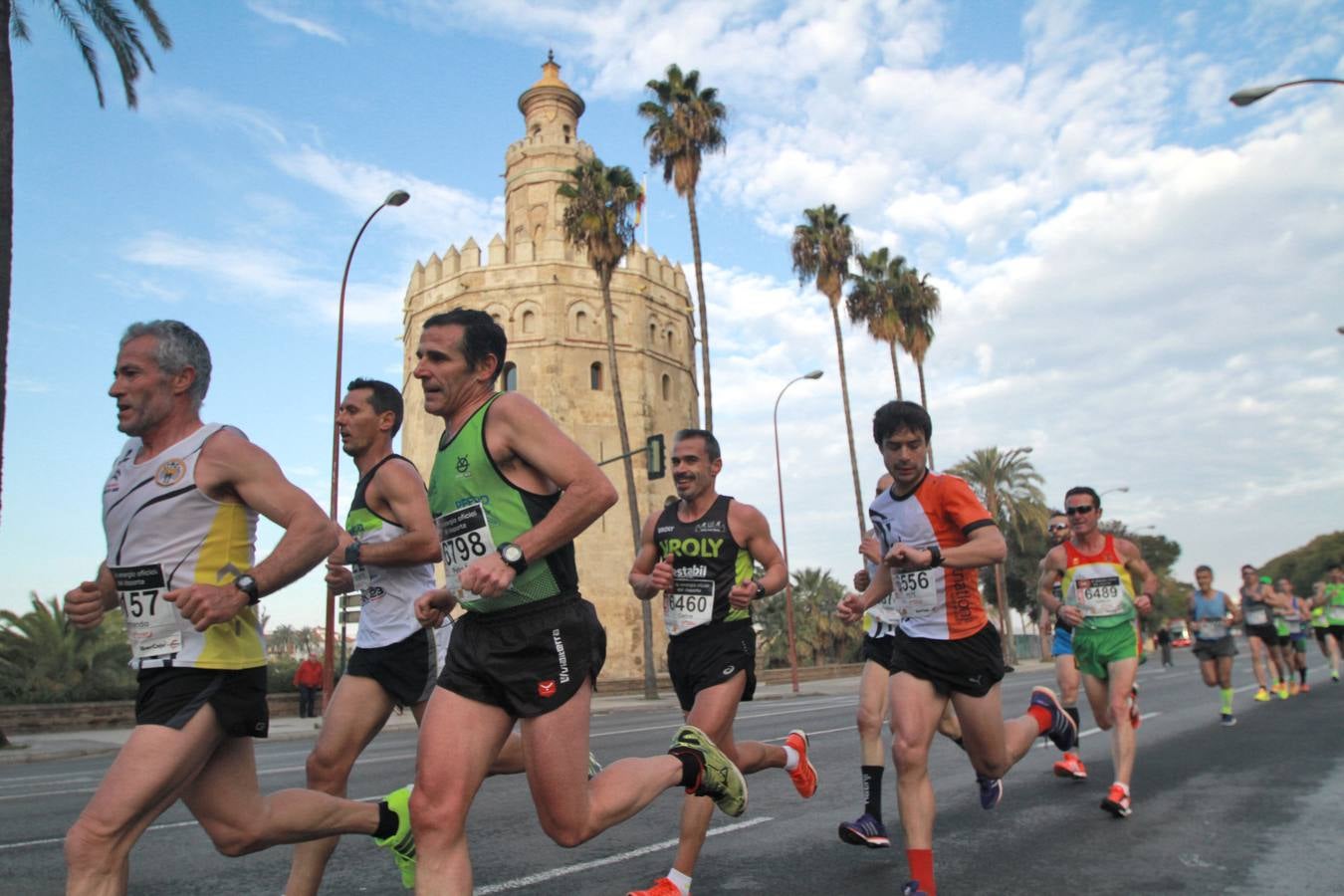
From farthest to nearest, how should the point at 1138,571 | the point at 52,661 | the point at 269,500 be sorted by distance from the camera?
the point at 52,661 < the point at 1138,571 < the point at 269,500

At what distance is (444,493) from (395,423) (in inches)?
68.8

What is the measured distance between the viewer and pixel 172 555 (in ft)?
11.5

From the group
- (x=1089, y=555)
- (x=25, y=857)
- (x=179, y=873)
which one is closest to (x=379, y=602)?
(x=179, y=873)

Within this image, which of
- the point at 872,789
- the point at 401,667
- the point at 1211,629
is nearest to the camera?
the point at 401,667

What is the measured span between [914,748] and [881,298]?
37.9 metres

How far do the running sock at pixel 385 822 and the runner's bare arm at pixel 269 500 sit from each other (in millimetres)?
1199

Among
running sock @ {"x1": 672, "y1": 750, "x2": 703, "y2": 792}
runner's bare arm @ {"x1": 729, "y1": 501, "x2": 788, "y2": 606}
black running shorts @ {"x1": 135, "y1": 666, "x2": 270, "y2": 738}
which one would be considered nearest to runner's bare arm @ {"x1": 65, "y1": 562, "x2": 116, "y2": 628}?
black running shorts @ {"x1": 135, "y1": 666, "x2": 270, "y2": 738}

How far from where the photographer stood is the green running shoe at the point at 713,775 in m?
4.29

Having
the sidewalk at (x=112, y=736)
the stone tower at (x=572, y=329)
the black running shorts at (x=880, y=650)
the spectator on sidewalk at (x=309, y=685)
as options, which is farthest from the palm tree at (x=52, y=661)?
the black running shorts at (x=880, y=650)

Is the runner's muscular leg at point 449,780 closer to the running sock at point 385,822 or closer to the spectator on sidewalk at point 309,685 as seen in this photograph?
the running sock at point 385,822

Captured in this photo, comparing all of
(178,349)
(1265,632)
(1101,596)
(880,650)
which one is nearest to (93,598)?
(178,349)

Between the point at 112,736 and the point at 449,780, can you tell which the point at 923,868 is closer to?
the point at 449,780

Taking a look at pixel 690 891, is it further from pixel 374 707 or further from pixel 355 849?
pixel 355 849

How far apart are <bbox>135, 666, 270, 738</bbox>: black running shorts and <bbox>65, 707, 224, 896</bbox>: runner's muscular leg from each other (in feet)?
0.10
